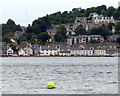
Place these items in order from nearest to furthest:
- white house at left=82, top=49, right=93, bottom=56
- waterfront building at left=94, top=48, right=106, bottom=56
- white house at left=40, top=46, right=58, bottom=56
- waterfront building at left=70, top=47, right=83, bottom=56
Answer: white house at left=40, top=46, right=58, bottom=56 → waterfront building at left=70, top=47, right=83, bottom=56 → waterfront building at left=94, top=48, right=106, bottom=56 → white house at left=82, top=49, right=93, bottom=56

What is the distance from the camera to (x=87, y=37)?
19662 cm

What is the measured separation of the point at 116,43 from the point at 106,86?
148m

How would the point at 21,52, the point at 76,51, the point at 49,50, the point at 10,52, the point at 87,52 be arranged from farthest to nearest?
1. the point at 76,51
2. the point at 87,52
3. the point at 21,52
4. the point at 10,52
5. the point at 49,50

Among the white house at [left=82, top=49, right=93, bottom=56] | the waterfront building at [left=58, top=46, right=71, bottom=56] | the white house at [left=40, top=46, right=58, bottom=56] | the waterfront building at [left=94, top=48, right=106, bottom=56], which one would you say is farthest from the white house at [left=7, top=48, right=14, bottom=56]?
the waterfront building at [left=94, top=48, right=106, bottom=56]

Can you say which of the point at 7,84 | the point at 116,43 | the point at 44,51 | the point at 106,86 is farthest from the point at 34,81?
the point at 116,43

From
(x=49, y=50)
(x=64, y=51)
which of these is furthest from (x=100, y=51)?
(x=49, y=50)

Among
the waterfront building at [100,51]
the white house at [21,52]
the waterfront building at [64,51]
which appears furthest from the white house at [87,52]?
the white house at [21,52]

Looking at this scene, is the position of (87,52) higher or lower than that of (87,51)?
lower

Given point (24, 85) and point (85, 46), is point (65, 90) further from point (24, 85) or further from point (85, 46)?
point (85, 46)

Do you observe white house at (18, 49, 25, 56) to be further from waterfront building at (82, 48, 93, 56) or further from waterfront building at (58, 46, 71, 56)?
waterfront building at (82, 48, 93, 56)

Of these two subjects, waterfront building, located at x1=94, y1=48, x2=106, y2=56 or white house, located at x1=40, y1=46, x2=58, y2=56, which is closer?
white house, located at x1=40, y1=46, x2=58, y2=56

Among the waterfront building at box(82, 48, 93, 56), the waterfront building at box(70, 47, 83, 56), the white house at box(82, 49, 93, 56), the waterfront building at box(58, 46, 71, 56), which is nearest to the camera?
the waterfront building at box(58, 46, 71, 56)

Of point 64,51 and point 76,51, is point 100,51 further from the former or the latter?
point 64,51

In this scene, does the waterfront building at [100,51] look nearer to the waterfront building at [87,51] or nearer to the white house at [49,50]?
the waterfront building at [87,51]
